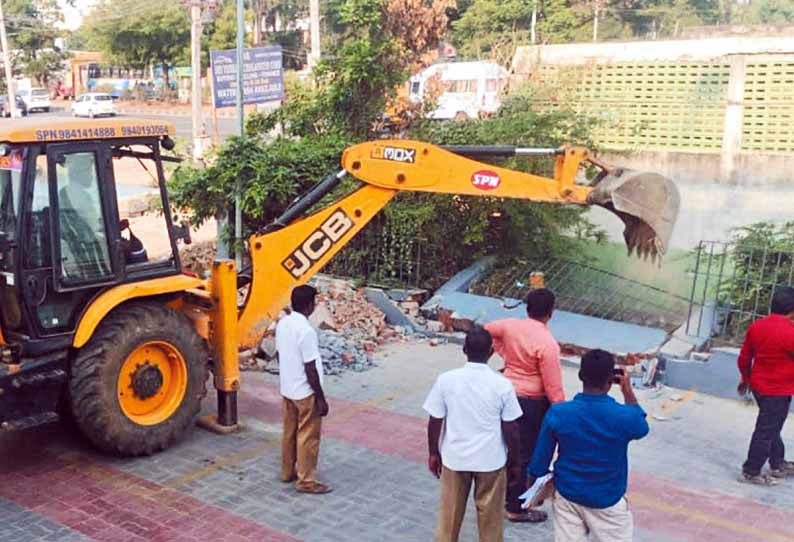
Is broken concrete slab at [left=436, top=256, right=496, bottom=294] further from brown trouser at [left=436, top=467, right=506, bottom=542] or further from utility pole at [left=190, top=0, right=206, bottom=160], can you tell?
utility pole at [left=190, top=0, right=206, bottom=160]

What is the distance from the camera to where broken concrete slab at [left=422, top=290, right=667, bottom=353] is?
31.9 ft

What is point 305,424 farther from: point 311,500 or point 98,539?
point 98,539

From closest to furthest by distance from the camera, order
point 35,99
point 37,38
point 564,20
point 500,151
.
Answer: point 500,151 < point 564,20 < point 35,99 < point 37,38

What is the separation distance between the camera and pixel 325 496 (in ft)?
20.4

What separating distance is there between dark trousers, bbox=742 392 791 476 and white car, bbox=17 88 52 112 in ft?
158

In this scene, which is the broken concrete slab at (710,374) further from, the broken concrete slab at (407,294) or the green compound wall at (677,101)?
the green compound wall at (677,101)

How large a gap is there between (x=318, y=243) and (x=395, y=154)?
1044 mm

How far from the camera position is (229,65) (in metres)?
13.5

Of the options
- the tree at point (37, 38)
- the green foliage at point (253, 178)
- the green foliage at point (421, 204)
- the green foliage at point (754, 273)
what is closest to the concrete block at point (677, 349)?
the green foliage at point (754, 273)

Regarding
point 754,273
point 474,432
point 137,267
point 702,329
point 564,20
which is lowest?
point 702,329

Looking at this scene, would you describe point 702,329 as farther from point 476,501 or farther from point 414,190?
point 476,501

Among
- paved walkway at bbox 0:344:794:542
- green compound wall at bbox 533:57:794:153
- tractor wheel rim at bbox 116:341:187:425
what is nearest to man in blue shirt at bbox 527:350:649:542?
paved walkway at bbox 0:344:794:542

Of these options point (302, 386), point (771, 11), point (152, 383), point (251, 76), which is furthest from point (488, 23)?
point (302, 386)

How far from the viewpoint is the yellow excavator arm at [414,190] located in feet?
22.9
